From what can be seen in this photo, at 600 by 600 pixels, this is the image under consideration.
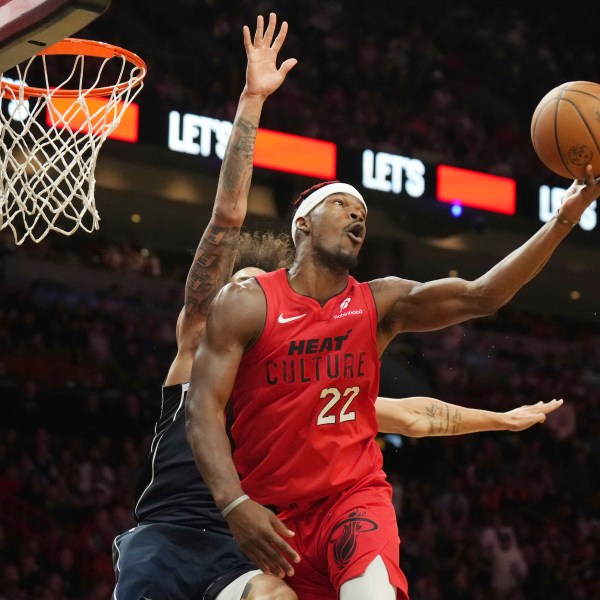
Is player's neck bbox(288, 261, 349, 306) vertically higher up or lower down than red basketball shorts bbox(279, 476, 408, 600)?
higher up

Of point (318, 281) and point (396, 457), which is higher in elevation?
point (318, 281)

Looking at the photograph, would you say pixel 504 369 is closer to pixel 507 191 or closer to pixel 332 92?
pixel 507 191

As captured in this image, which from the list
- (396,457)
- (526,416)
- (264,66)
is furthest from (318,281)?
(396,457)

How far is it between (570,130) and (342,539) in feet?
5.48

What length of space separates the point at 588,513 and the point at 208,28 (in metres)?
7.46

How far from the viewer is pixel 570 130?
407 cm

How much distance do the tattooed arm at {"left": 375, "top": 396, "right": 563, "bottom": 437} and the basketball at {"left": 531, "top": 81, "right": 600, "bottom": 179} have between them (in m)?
1.04

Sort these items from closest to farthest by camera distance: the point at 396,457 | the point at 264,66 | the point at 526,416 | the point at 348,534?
the point at 348,534
the point at 264,66
the point at 526,416
the point at 396,457

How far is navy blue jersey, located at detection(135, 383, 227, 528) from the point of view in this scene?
13.0 ft

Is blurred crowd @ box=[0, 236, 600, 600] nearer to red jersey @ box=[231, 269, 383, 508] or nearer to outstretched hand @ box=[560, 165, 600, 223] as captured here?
red jersey @ box=[231, 269, 383, 508]

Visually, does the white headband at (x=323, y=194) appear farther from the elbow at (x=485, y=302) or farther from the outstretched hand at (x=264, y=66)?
the elbow at (x=485, y=302)

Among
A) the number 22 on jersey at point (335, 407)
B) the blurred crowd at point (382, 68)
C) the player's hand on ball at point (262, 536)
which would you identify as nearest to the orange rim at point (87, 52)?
the number 22 on jersey at point (335, 407)

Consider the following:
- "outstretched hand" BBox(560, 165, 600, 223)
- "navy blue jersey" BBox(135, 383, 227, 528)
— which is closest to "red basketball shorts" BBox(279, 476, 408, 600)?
"navy blue jersey" BBox(135, 383, 227, 528)

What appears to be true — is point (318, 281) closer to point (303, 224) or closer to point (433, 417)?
point (303, 224)
